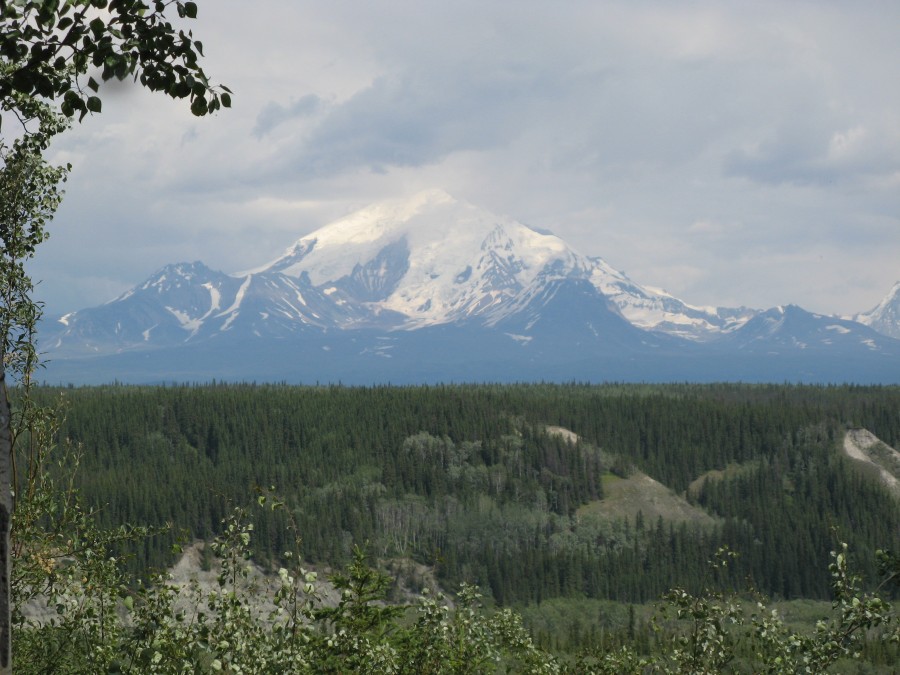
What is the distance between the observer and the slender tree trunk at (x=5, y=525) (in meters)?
11.6

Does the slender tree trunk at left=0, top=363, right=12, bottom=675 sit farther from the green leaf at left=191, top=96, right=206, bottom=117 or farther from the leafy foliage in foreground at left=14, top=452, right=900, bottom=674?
the green leaf at left=191, top=96, right=206, bottom=117

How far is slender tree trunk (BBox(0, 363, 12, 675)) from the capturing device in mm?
11648

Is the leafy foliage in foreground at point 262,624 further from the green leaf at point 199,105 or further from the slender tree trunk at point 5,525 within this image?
the green leaf at point 199,105

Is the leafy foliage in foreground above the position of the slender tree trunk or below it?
below

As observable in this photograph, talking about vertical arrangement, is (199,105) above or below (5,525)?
above

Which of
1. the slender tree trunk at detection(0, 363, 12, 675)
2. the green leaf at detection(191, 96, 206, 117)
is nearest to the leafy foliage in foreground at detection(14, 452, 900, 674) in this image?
the slender tree trunk at detection(0, 363, 12, 675)

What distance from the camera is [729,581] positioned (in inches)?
7018

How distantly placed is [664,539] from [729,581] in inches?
650

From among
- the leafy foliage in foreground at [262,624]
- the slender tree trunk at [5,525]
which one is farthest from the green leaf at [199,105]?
the leafy foliage in foreground at [262,624]

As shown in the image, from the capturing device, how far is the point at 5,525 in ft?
38.7

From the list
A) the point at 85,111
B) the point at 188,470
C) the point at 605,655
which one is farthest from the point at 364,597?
the point at 188,470

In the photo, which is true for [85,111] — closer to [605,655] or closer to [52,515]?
[52,515]

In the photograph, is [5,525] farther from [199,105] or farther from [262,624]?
[262,624]

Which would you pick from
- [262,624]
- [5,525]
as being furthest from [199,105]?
[262,624]
